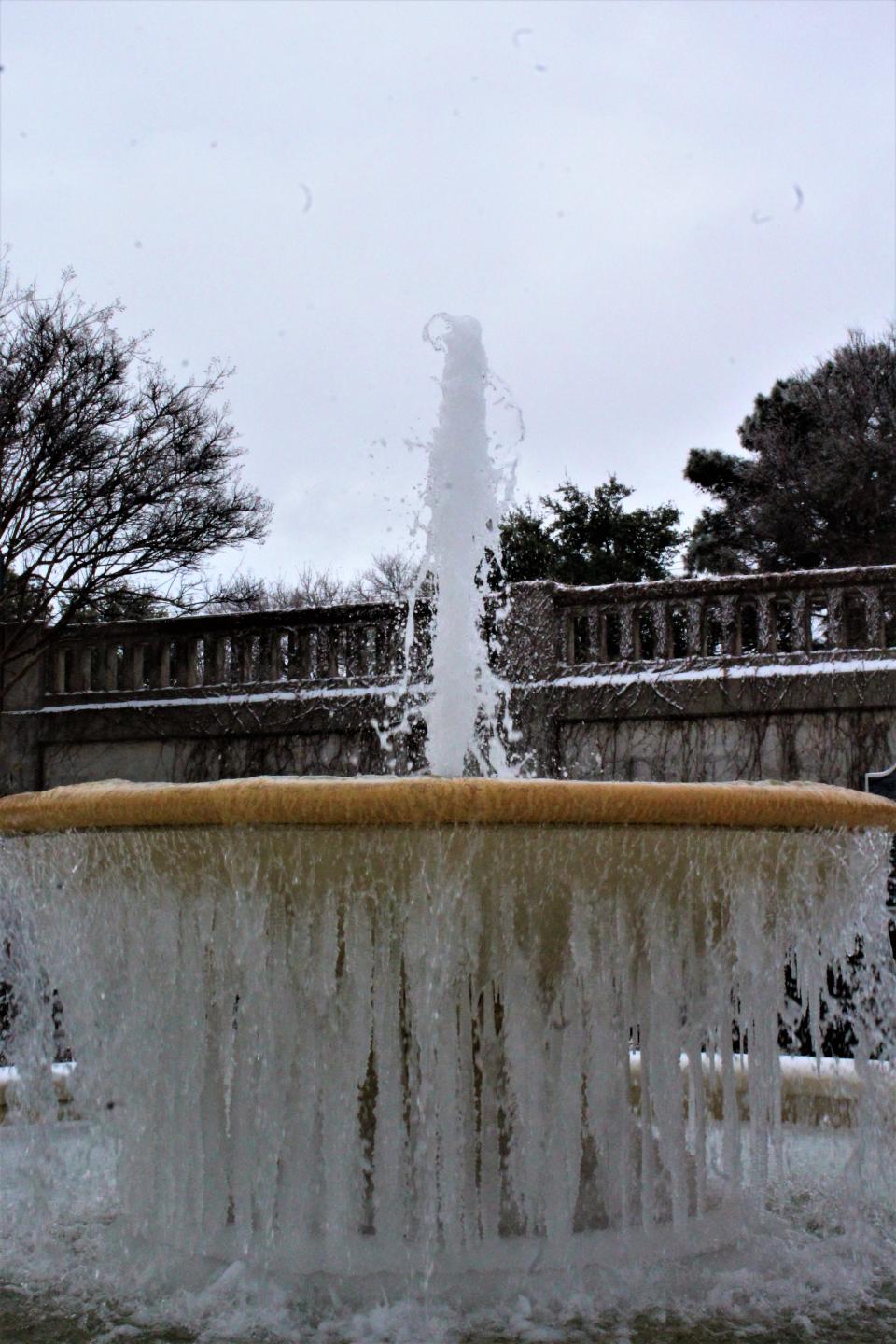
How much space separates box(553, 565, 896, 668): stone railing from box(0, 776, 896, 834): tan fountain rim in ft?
24.0

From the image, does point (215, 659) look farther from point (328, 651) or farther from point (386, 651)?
point (386, 651)

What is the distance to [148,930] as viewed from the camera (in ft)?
10.6

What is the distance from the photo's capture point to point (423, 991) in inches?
118

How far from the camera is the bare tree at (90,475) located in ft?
38.5

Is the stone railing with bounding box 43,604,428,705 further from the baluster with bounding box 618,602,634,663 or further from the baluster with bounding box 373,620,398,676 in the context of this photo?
the baluster with bounding box 618,602,634,663

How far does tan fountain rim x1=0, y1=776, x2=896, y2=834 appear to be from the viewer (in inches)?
103

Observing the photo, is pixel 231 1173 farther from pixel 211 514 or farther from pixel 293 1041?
pixel 211 514

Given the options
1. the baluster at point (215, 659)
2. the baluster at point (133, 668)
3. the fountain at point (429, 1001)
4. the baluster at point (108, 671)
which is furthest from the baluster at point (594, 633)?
the fountain at point (429, 1001)

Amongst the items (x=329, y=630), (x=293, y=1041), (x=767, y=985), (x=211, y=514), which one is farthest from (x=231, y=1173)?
(x=211, y=514)

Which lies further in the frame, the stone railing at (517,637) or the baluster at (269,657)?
the baluster at (269,657)

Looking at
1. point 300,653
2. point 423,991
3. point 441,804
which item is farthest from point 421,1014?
point 300,653

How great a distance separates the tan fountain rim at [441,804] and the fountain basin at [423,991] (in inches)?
0.4

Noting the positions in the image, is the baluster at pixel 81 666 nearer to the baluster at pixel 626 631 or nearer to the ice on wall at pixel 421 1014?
the baluster at pixel 626 631

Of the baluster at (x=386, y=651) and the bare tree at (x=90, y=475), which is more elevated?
the bare tree at (x=90, y=475)
